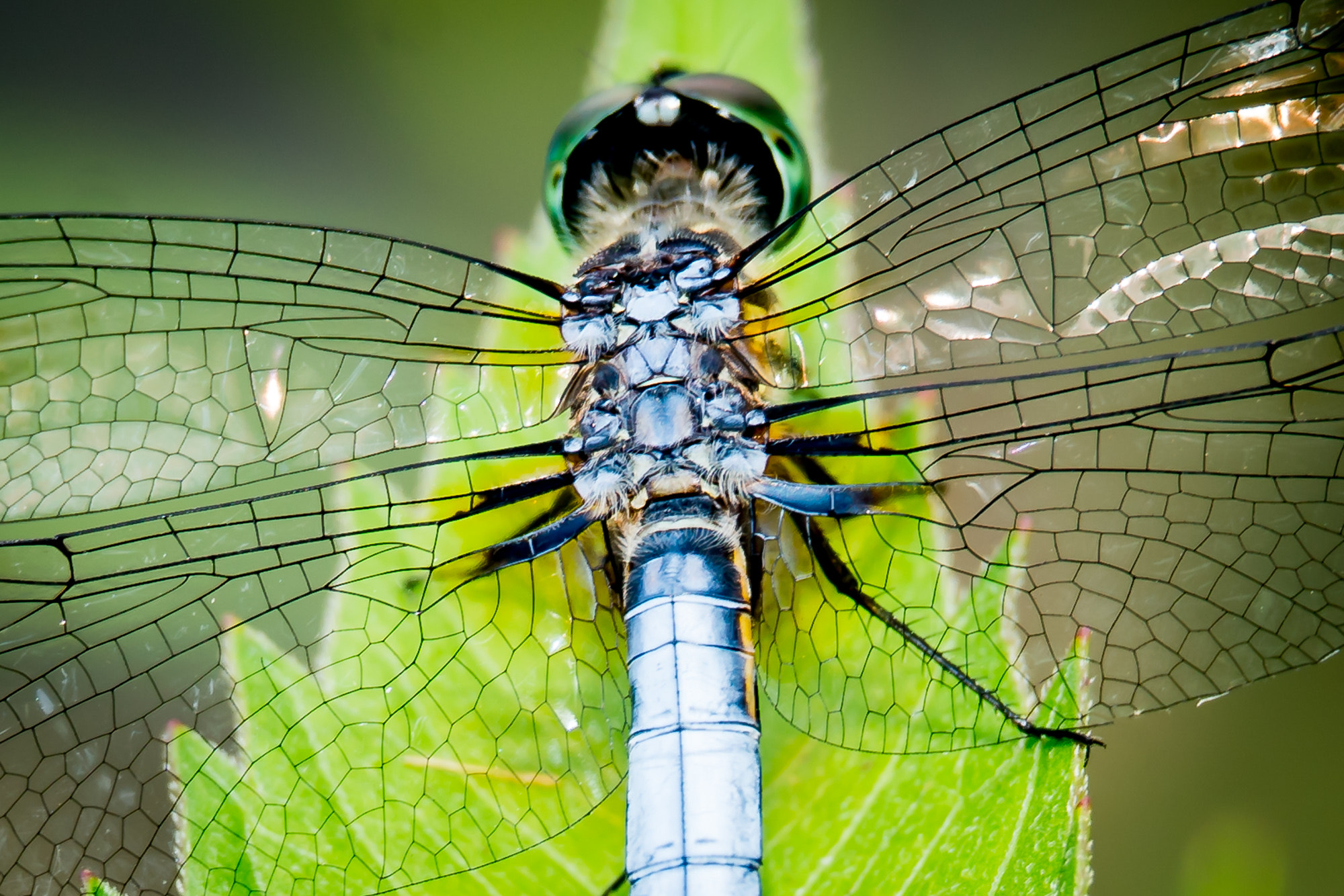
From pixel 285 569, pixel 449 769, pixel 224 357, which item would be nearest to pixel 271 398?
pixel 224 357

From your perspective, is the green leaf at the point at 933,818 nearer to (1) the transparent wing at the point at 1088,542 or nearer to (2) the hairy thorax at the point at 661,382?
(1) the transparent wing at the point at 1088,542

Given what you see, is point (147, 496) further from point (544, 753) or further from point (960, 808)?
point (960, 808)

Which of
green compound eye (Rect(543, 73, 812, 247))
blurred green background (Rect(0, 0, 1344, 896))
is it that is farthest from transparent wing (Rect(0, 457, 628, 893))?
blurred green background (Rect(0, 0, 1344, 896))

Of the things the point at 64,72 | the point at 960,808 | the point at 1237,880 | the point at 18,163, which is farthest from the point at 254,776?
the point at 64,72

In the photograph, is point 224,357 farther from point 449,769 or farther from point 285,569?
point 449,769

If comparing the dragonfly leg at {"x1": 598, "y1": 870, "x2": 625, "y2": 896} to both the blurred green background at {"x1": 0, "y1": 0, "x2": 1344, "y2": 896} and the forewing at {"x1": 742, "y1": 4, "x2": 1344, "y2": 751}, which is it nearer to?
the forewing at {"x1": 742, "y1": 4, "x2": 1344, "y2": 751}

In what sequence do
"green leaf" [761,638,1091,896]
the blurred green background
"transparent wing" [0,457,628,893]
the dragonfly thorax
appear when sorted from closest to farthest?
1. "green leaf" [761,638,1091,896]
2. "transparent wing" [0,457,628,893]
3. the dragonfly thorax
4. the blurred green background

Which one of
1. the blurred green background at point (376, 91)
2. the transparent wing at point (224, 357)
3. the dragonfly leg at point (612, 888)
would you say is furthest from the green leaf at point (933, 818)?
the blurred green background at point (376, 91)
